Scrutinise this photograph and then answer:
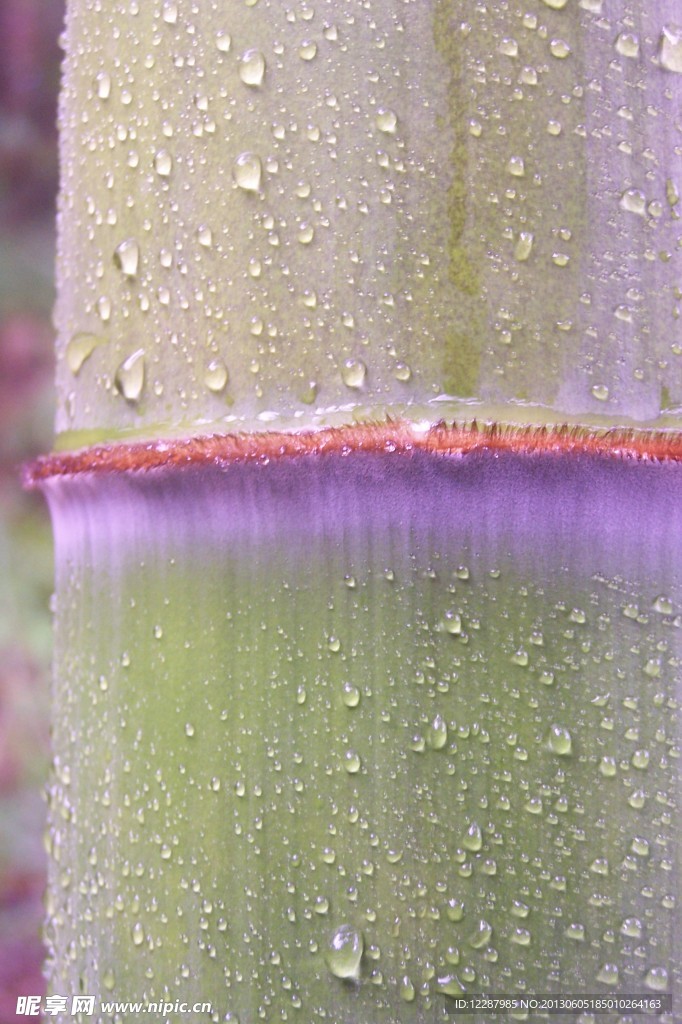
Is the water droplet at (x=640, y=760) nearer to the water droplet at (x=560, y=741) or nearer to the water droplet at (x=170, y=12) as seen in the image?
the water droplet at (x=560, y=741)

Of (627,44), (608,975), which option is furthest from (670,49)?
(608,975)

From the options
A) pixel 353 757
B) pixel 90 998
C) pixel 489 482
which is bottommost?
pixel 90 998

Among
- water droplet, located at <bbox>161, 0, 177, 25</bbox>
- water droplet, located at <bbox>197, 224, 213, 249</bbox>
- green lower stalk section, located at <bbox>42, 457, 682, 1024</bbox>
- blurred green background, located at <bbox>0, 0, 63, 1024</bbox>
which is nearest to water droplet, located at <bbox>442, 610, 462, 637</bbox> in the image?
green lower stalk section, located at <bbox>42, 457, 682, 1024</bbox>

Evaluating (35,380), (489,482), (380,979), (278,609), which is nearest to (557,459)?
(489,482)

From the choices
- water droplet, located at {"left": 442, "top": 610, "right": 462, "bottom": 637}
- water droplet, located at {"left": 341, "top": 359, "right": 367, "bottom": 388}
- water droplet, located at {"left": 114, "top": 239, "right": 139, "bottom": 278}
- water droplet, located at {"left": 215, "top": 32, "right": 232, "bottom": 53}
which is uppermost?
water droplet, located at {"left": 215, "top": 32, "right": 232, "bottom": 53}

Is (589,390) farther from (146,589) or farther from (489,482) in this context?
(146,589)

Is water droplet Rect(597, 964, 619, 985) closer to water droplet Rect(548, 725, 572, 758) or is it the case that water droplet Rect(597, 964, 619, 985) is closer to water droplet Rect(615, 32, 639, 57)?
water droplet Rect(548, 725, 572, 758)

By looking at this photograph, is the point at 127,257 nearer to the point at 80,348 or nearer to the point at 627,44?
the point at 80,348
